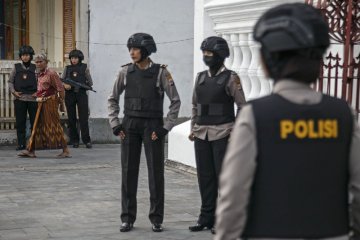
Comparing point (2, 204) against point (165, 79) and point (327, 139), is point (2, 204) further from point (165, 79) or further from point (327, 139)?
point (327, 139)

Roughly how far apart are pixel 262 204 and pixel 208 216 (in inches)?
165

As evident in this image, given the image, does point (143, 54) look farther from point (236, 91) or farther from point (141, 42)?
point (236, 91)

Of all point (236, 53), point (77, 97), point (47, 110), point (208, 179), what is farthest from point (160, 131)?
point (77, 97)

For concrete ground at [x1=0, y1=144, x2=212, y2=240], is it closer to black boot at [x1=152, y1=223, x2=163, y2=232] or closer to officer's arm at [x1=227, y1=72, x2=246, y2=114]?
black boot at [x1=152, y1=223, x2=163, y2=232]

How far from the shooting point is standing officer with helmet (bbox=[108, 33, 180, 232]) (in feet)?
22.6

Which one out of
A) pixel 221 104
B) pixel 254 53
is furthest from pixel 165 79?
pixel 254 53

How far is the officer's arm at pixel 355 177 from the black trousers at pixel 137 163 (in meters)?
4.12

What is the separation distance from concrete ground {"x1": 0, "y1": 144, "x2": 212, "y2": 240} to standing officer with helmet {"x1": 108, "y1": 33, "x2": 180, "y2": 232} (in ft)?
0.82

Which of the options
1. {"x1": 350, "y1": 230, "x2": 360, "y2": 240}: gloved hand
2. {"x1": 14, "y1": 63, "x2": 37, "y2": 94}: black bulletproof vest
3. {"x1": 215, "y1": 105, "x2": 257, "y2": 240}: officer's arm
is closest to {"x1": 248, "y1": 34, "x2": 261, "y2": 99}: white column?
{"x1": 14, "y1": 63, "x2": 37, "y2": 94}: black bulletproof vest

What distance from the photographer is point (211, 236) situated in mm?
6777

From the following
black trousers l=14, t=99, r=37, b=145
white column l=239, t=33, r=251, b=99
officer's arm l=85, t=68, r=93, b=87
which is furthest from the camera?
officer's arm l=85, t=68, r=93, b=87

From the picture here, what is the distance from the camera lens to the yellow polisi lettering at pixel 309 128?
2.76 meters

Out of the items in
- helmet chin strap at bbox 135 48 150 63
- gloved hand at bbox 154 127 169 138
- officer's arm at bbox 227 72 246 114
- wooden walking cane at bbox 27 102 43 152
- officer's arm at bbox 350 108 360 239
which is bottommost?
wooden walking cane at bbox 27 102 43 152

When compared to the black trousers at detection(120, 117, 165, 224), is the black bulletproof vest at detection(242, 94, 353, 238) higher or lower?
higher
